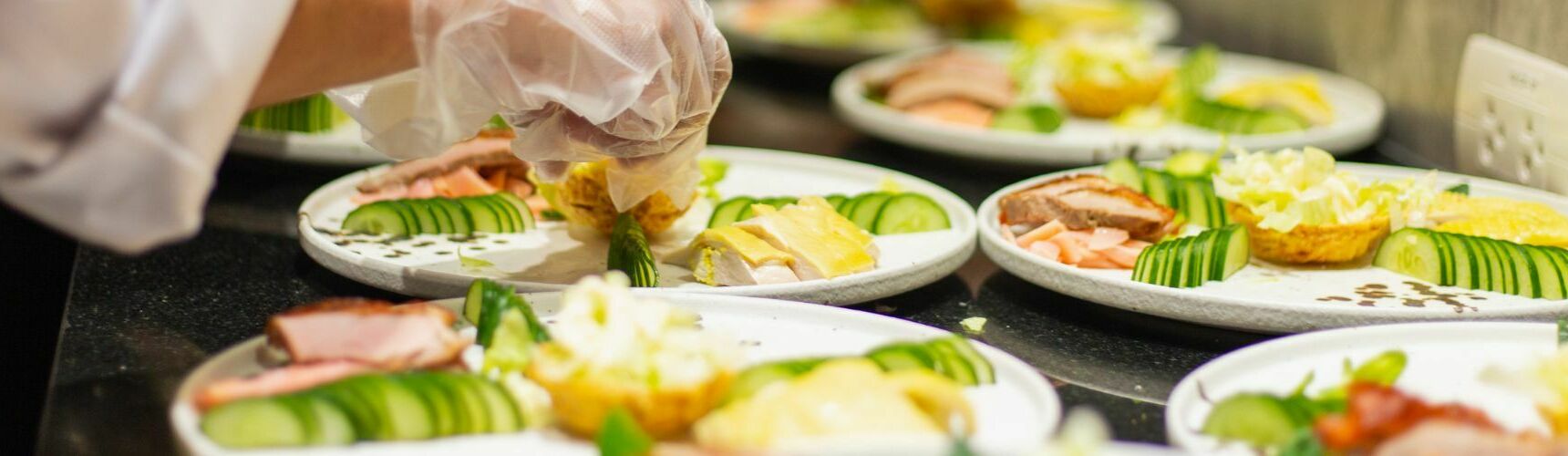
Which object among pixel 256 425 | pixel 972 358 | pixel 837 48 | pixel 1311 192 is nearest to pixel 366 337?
pixel 256 425

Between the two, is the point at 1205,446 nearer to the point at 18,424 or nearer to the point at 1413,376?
the point at 1413,376

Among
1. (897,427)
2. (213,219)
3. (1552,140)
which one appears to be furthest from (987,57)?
(897,427)

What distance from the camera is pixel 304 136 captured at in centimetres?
307

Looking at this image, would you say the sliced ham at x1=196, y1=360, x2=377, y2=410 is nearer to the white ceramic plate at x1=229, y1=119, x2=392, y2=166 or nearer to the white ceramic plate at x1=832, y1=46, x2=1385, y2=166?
the white ceramic plate at x1=229, y1=119, x2=392, y2=166

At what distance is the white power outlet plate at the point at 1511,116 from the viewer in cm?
253

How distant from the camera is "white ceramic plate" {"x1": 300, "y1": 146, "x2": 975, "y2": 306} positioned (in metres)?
2.05

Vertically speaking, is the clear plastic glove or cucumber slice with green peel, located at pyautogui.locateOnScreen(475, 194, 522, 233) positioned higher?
the clear plastic glove

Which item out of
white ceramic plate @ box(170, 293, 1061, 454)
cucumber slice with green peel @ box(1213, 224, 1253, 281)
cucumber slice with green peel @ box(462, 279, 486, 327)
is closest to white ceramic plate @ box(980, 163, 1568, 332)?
cucumber slice with green peel @ box(1213, 224, 1253, 281)

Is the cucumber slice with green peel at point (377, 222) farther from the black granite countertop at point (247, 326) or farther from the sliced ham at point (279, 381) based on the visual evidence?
the sliced ham at point (279, 381)

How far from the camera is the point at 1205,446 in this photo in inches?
58.1

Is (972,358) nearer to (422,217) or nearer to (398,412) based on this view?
(398,412)

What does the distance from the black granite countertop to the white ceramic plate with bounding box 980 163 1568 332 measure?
58 millimetres

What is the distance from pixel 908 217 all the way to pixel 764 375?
88cm

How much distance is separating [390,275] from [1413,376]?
132cm
